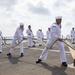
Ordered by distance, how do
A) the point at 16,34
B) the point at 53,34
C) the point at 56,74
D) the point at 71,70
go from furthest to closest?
the point at 16,34 → the point at 53,34 → the point at 71,70 → the point at 56,74

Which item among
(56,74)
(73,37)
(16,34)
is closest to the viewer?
(56,74)

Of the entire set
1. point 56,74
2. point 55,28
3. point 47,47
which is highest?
point 55,28

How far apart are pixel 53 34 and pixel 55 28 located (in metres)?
0.28

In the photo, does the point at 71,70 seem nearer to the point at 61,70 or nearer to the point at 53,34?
the point at 61,70

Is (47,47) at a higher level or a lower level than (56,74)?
higher

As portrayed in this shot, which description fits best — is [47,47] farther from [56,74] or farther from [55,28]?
[56,74]

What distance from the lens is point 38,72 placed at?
9.05 m

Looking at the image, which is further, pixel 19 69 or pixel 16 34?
pixel 16 34

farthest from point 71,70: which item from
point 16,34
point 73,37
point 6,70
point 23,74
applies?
point 73,37

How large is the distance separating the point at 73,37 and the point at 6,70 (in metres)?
23.7

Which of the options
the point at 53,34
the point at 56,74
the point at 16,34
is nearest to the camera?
the point at 56,74

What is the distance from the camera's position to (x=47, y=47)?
36.3 ft

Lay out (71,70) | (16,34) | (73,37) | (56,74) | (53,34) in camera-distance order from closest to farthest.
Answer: (56,74)
(71,70)
(53,34)
(16,34)
(73,37)

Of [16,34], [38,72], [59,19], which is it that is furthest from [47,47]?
[16,34]
